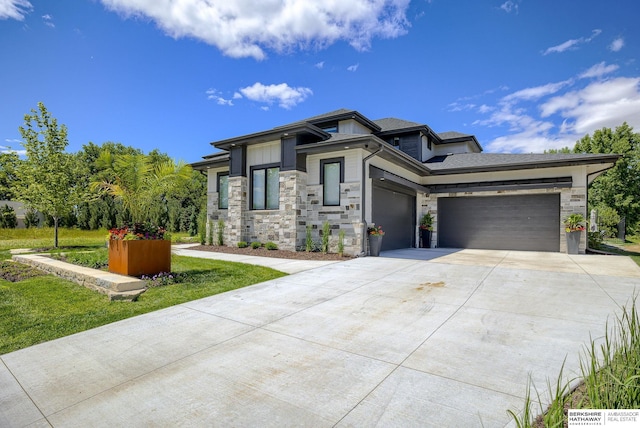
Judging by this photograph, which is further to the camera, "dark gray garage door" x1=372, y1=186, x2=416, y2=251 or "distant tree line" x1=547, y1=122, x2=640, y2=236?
"distant tree line" x1=547, y1=122, x2=640, y2=236

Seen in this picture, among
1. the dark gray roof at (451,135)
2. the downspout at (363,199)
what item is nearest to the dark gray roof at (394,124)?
the dark gray roof at (451,135)

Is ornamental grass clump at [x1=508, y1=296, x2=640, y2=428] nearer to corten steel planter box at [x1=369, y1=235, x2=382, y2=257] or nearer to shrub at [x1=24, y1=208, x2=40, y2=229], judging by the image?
corten steel planter box at [x1=369, y1=235, x2=382, y2=257]

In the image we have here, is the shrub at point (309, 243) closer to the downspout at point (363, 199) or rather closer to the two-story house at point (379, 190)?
the two-story house at point (379, 190)

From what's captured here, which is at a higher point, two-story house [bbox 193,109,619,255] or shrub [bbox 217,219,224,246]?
two-story house [bbox 193,109,619,255]

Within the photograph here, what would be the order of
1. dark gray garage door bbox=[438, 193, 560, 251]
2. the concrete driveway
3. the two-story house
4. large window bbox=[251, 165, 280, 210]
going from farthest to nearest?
dark gray garage door bbox=[438, 193, 560, 251] → large window bbox=[251, 165, 280, 210] → the two-story house → the concrete driveway

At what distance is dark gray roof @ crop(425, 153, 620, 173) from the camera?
435 inches

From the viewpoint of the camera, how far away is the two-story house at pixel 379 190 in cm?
1069

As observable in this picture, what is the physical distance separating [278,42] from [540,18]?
9.23m

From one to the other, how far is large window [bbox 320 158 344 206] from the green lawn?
4320 millimetres

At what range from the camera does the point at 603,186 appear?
1016 inches

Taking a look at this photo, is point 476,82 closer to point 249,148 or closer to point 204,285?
point 249,148

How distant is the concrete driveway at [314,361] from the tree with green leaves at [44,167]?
1156 cm

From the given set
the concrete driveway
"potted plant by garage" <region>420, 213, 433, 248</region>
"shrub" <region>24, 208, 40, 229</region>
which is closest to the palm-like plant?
the concrete driveway

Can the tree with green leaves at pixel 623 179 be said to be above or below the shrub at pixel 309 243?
above
